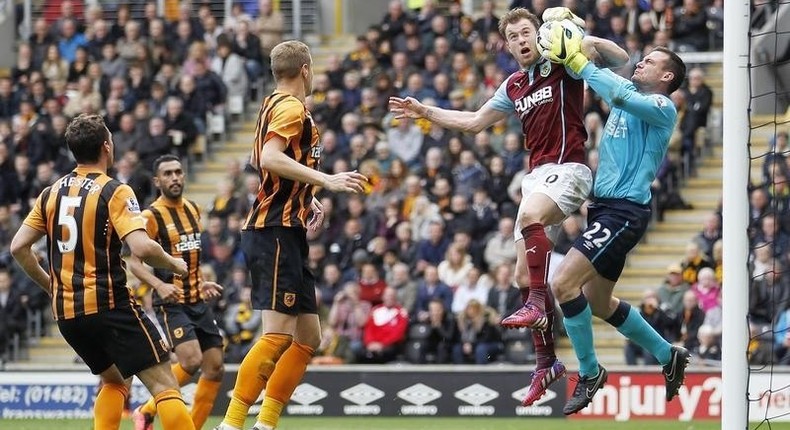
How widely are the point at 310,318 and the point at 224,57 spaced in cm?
1367

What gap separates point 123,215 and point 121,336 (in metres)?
0.74

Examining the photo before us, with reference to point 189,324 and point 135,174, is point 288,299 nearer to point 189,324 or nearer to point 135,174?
point 189,324

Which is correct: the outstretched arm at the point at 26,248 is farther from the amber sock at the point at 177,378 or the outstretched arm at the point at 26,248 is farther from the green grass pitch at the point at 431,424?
the green grass pitch at the point at 431,424

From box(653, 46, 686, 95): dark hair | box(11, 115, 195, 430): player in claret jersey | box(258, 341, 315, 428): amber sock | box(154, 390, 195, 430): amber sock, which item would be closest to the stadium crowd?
box(653, 46, 686, 95): dark hair

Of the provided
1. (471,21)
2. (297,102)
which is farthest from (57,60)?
(297,102)

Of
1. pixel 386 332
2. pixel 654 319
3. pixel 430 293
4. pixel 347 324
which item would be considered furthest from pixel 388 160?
pixel 654 319

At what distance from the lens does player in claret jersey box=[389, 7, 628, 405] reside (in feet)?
32.4

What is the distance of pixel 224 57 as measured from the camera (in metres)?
23.3

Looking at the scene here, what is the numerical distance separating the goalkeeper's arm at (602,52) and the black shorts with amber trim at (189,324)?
4109mm

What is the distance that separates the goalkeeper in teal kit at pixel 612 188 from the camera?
32.1 ft

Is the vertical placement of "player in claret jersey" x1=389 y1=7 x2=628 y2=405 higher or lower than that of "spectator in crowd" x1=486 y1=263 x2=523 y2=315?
higher

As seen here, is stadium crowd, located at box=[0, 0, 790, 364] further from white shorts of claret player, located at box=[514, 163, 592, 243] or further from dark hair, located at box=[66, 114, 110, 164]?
dark hair, located at box=[66, 114, 110, 164]

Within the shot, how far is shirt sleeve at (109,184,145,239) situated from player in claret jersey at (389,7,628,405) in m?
2.48

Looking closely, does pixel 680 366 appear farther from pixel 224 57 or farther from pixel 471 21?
pixel 224 57
